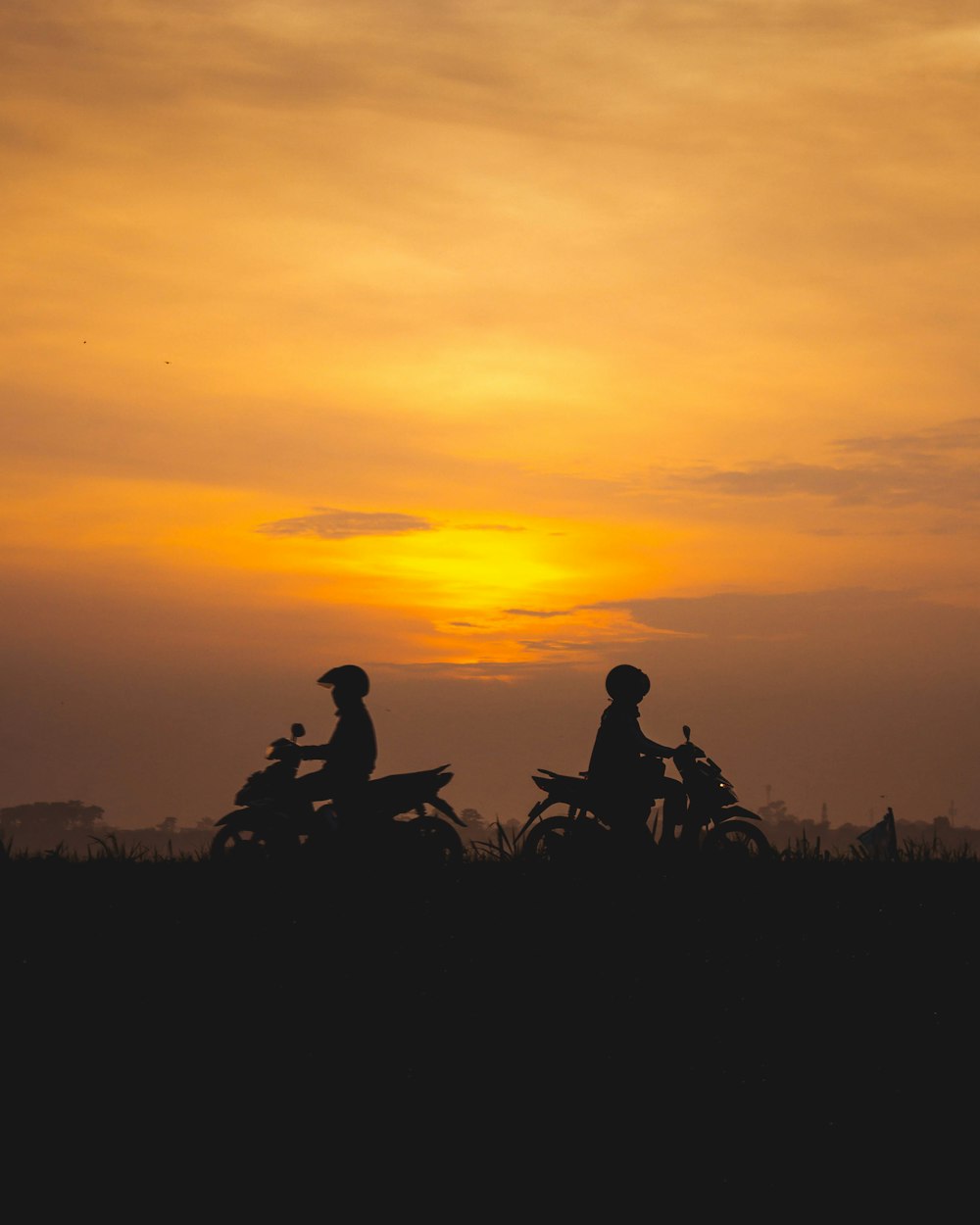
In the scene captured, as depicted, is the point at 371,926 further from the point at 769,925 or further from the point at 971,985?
the point at 971,985

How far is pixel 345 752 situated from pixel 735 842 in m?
3.59

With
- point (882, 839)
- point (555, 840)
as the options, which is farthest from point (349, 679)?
point (882, 839)

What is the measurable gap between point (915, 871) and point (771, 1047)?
601 cm

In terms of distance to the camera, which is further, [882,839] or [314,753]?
[882,839]

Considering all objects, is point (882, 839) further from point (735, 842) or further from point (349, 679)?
point (349, 679)

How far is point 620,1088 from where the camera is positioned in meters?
6.72

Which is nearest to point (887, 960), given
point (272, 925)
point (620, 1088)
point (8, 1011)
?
point (620, 1088)

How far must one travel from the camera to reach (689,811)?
Result: 42.3ft

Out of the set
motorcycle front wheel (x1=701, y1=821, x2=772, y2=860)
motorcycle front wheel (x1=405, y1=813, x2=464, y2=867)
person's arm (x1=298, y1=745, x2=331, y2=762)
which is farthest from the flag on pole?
person's arm (x1=298, y1=745, x2=331, y2=762)

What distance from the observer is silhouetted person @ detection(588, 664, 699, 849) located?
12562mm

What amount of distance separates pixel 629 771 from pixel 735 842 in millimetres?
1274

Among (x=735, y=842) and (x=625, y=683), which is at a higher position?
(x=625, y=683)

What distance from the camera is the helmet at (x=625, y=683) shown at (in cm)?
1282

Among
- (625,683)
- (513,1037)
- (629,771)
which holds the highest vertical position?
(625,683)
